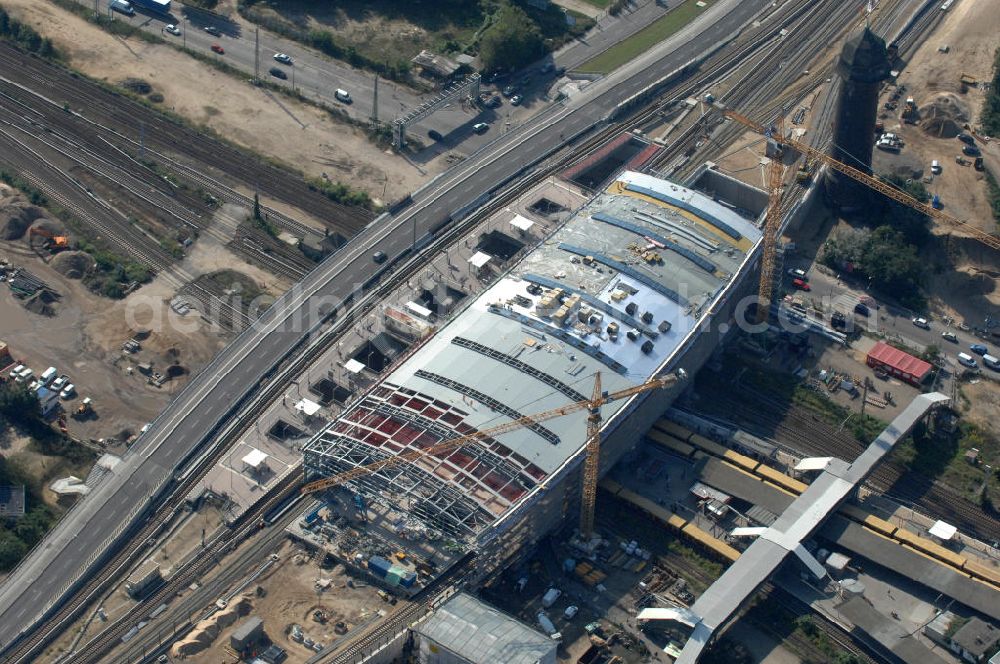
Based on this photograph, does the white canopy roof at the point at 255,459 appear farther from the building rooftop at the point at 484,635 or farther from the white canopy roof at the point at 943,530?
the white canopy roof at the point at 943,530

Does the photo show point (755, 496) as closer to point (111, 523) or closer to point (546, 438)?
point (546, 438)

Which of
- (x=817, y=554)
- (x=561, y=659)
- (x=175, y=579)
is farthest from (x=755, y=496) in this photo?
(x=175, y=579)

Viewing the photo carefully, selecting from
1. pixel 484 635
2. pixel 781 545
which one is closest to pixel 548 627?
pixel 484 635

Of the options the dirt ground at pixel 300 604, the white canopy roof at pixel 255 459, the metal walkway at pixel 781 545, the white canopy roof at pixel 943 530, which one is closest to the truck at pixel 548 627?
the metal walkway at pixel 781 545

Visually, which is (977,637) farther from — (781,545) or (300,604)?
(300,604)

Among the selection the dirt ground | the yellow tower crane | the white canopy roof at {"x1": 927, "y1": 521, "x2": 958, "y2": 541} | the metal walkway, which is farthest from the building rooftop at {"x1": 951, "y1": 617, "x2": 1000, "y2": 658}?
the dirt ground

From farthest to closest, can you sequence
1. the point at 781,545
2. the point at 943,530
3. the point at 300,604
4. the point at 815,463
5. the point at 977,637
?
the point at 815,463 < the point at 943,530 < the point at 781,545 < the point at 300,604 < the point at 977,637

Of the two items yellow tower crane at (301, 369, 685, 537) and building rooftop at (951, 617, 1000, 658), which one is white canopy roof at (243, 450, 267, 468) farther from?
building rooftop at (951, 617, 1000, 658)
